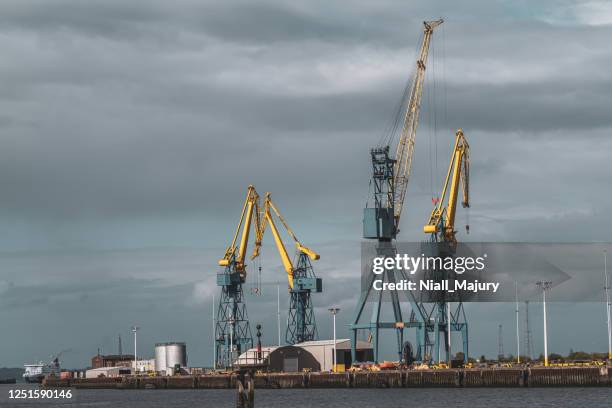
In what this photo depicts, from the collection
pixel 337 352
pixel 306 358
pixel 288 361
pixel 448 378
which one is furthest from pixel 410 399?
pixel 306 358

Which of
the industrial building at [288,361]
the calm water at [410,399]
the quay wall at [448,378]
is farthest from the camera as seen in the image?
the industrial building at [288,361]

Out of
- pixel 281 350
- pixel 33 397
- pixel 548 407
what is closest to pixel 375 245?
pixel 281 350

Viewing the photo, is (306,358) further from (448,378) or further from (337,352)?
(448,378)

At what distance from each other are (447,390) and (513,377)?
868 cm

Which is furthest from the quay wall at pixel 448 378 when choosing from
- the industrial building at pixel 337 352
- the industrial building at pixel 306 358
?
the industrial building at pixel 337 352

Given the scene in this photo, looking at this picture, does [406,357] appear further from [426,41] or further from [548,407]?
[548,407]

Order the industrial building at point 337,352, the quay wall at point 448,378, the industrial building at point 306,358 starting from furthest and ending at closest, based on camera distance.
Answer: the industrial building at point 337,352, the industrial building at point 306,358, the quay wall at point 448,378

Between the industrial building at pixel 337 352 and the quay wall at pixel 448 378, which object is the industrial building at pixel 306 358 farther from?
the quay wall at pixel 448 378

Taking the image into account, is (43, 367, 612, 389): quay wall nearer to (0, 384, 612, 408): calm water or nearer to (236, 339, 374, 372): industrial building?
(0, 384, 612, 408): calm water

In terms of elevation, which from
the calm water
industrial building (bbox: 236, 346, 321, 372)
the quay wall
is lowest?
the calm water

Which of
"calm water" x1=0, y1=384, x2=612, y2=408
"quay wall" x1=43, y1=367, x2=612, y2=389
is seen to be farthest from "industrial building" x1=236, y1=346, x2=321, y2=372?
"calm water" x1=0, y1=384, x2=612, y2=408

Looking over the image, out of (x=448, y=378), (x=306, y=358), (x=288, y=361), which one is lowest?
(x=448, y=378)

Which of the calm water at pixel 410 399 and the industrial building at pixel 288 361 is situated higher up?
the industrial building at pixel 288 361

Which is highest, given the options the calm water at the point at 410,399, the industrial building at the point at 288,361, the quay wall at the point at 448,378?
the industrial building at the point at 288,361
